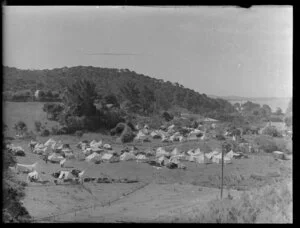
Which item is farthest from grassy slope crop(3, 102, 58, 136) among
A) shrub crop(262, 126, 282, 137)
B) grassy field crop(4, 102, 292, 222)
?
shrub crop(262, 126, 282, 137)

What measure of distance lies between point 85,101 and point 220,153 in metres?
1.05

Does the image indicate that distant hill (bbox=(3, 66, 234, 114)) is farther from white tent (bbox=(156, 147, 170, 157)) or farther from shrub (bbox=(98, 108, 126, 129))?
white tent (bbox=(156, 147, 170, 157))

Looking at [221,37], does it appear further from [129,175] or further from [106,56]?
[129,175]

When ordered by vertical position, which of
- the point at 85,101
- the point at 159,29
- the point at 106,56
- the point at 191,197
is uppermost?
the point at 159,29

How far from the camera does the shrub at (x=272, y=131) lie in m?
3.35

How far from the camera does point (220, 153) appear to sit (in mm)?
3344

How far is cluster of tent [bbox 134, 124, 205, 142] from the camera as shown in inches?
132

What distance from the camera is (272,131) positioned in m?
3.36

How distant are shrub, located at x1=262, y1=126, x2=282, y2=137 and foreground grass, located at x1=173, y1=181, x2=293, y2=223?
0.35 meters

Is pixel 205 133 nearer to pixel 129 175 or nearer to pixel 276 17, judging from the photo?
pixel 129 175

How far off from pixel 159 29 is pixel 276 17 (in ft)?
2.76

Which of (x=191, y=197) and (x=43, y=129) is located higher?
(x=43, y=129)
